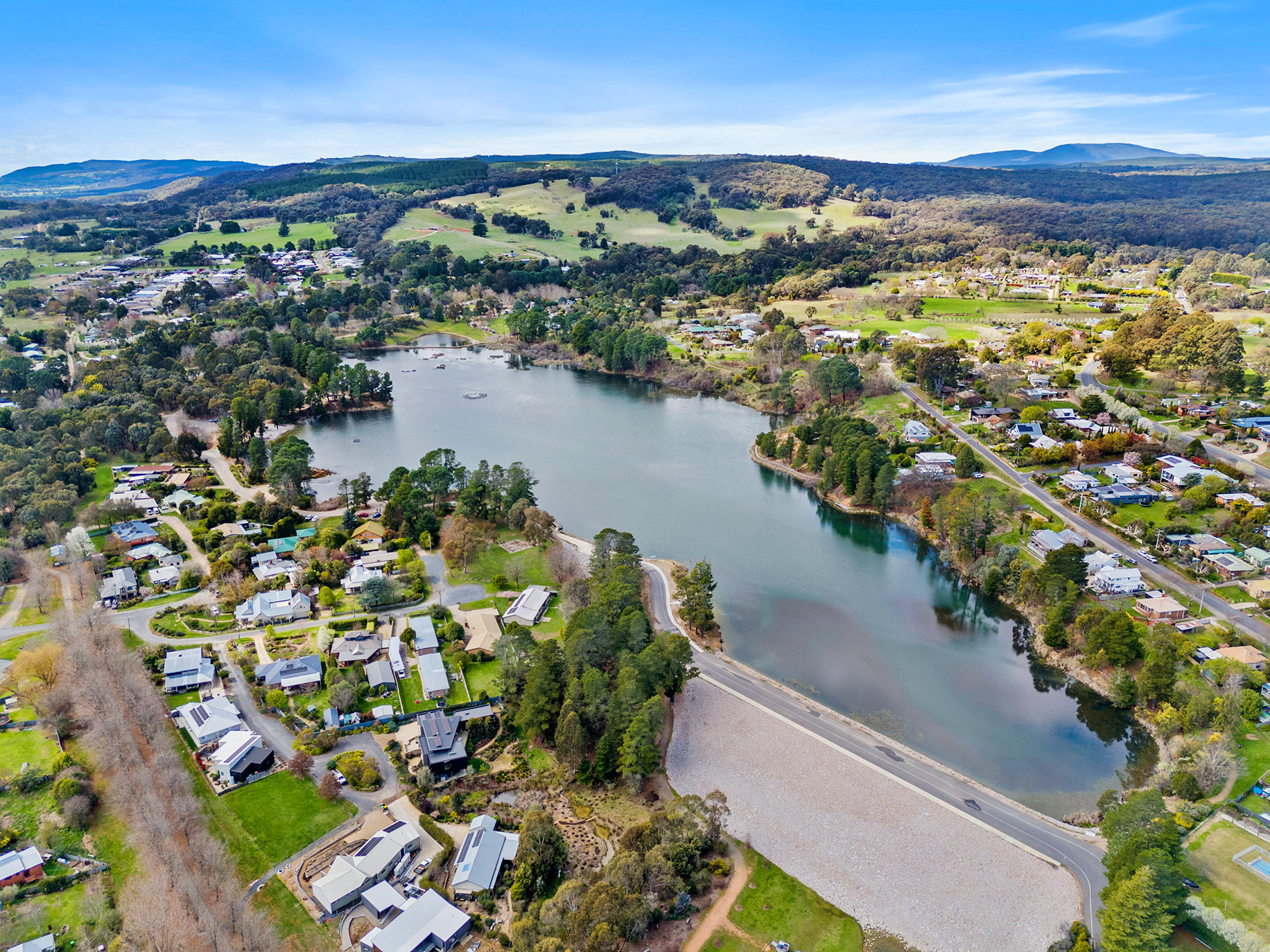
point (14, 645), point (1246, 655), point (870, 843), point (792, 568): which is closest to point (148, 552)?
point (14, 645)

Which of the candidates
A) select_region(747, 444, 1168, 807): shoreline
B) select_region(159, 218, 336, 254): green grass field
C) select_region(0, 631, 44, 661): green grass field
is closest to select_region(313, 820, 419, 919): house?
select_region(747, 444, 1168, 807): shoreline

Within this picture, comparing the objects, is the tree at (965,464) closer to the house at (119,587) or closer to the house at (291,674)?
the house at (291,674)

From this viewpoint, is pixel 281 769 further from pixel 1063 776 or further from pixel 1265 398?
pixel 1265 398

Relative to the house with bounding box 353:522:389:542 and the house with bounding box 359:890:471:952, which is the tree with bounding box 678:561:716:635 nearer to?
the house with bounding box 359:890:471:952

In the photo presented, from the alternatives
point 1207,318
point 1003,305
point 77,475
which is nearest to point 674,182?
point 1003,305

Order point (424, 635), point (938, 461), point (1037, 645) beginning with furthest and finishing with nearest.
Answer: point (938, 461), point (1037, 645), point (424, 635)

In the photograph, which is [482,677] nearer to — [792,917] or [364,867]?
[364,867]
